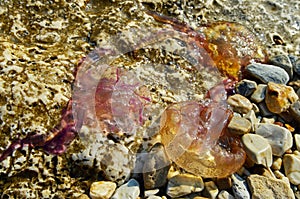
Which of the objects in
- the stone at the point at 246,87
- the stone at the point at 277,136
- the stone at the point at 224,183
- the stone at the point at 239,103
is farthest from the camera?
the stone at the point at 246,87

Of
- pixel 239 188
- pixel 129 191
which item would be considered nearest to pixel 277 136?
pixel 239 188

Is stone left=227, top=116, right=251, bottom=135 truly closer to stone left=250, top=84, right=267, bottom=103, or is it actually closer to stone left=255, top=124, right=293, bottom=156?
stone left=255, top=124, right=293, bottom=156

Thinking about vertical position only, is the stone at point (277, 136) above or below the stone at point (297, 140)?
above

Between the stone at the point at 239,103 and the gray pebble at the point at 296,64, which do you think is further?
the gray pebble at the point at 296,64

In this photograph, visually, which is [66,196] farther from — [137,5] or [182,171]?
[137,5]

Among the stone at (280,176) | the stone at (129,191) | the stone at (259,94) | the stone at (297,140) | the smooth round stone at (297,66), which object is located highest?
the smooth round stone at (297,66)

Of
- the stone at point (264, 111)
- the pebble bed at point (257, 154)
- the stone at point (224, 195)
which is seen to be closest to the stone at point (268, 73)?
the pebble bed at point (257, 154)

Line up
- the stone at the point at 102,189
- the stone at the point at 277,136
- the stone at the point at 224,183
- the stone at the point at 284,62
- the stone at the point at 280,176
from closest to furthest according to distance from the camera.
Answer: the stone at the point at 102,189, the stone at the point at 224,183, the stone at the point at 280,176, the stone at the point at 277,136, the stone at the point at 284,62

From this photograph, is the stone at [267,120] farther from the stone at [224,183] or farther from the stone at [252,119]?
the stone at [224,183]

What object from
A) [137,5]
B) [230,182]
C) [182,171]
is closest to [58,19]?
[137,5]
